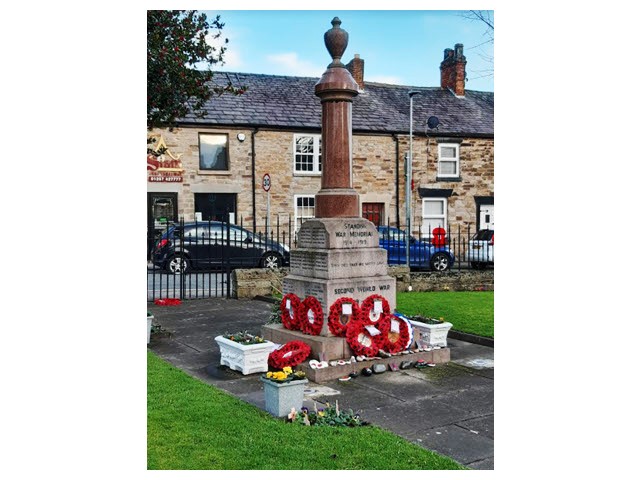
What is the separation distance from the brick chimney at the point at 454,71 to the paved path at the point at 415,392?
71.4 ft

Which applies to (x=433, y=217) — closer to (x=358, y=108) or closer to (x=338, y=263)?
(x=358, y=108)

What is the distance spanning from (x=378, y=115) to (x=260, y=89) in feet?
16.2

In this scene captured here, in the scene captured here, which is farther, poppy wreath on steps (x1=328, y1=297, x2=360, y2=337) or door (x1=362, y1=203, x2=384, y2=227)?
door (x1=362, y1=203, x2=384, y2=227)

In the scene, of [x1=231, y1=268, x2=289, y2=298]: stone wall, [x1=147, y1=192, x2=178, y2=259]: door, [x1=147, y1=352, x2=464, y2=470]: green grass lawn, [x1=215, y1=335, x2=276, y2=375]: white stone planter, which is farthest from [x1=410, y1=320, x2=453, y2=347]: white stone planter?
[x1=147, y1=192, x2=178, y2=259]: door

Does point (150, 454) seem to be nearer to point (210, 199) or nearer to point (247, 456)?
point (247, 456)

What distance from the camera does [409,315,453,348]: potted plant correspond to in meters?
8.43

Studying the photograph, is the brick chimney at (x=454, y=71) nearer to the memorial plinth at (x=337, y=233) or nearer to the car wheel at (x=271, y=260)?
the car wheel at (x=271, y=260)

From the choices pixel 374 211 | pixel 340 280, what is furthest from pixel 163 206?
pixel 340 280

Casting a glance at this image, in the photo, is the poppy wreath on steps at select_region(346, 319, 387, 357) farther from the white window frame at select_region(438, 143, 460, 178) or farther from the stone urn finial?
the white window frame at select_region(438, 143, 460, 178)

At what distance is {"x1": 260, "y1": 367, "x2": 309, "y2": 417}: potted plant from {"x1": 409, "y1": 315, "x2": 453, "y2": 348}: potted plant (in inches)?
115

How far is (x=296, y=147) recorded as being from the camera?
24.9 m

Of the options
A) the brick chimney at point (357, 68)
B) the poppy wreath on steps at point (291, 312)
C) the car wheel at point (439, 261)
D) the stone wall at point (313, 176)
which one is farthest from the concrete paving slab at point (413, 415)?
the brick chimney at point (357, 68)

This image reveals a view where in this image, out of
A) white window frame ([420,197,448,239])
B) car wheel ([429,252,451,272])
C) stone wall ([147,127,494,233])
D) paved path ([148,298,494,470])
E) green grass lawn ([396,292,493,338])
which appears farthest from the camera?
white window frame ([420,197,448,239])
